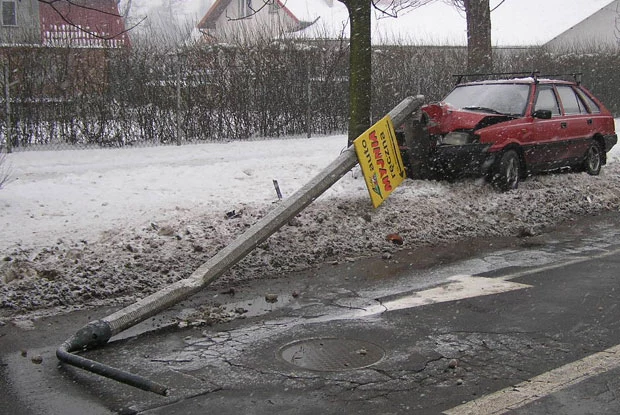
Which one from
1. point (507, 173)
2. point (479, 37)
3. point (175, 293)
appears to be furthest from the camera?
point (479, 37)

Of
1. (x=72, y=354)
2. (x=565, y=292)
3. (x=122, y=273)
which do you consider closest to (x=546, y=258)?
(x=565, y=292)

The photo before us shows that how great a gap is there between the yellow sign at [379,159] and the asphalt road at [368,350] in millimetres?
1719

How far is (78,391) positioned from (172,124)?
11.5 m

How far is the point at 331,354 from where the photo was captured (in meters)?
5.02

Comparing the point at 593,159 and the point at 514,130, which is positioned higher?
the point at 514,130

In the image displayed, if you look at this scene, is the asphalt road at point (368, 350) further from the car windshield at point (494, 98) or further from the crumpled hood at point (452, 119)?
the car windshield at point (494, 98)

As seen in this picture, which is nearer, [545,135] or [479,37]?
[545,135]

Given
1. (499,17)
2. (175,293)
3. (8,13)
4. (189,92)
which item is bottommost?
(175,293)

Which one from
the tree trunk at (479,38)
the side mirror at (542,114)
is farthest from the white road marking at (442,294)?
the tree trunk at (479,38)

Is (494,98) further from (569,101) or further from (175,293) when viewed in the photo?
(175,293)

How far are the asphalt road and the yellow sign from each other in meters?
1.72

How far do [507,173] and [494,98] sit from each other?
4.42 ft

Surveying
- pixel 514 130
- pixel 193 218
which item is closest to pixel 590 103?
pixel 514 130

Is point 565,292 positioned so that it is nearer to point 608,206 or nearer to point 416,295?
point 416,295
